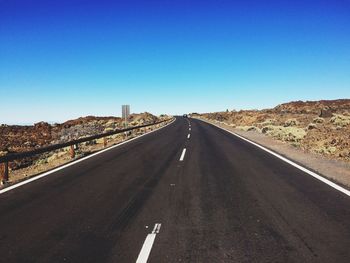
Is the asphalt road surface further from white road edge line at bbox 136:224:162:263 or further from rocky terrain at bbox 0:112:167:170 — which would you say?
rocky terrain at bbox 0:112:167:170

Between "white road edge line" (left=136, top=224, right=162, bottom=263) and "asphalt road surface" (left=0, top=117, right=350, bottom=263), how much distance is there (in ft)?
0.04

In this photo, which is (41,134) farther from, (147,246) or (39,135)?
(147,246)

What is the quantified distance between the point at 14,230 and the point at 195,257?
3.07m

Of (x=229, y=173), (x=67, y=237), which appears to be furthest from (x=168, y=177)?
(x=67, y=237)

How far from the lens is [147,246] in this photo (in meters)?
5.34

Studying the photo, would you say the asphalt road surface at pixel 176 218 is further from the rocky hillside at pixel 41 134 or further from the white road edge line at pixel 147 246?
the rocky hillside at pixel 41 134

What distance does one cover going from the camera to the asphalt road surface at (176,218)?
5.11 metres

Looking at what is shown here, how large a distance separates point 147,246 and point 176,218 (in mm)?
1405

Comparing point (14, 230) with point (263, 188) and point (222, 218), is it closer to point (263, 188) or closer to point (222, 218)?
point (222, 218)

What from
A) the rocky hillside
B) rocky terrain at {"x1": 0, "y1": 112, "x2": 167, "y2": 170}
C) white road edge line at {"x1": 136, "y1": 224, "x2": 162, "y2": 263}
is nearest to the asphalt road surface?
white road edge line at {"x1": 136, "y1": 224, "x2": 162, "y2": 263}

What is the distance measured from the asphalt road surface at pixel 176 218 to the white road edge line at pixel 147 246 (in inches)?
0.5

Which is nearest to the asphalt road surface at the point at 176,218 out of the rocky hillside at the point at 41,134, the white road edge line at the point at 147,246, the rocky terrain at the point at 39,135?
the white road edge line at the point at 147,246

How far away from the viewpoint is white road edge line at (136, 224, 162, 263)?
4898 mm

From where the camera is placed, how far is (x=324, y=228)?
19.8ft
